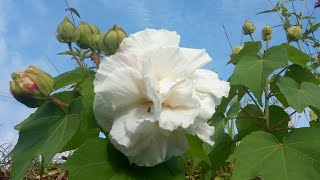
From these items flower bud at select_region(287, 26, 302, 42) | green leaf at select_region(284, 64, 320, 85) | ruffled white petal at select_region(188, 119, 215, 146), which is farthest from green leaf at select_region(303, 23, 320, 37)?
ruffled white petal at select_region(188, 119, 215, 146)

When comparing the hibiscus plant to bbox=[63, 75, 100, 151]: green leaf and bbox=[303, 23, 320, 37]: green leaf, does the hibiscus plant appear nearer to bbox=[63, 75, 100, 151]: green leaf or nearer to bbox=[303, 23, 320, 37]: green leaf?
bbox=[63, 75, 100, 151]: green leaf

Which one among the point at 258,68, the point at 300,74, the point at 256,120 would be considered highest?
the point at 258,68

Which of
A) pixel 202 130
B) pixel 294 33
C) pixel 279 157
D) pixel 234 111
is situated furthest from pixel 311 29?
pixel 202 130

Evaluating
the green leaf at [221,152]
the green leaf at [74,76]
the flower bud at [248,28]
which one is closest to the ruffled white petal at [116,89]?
the green leaf at [74,76]

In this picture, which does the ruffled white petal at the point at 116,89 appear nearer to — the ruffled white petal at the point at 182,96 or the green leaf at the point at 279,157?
the ruffled white petal at the point at 182,96

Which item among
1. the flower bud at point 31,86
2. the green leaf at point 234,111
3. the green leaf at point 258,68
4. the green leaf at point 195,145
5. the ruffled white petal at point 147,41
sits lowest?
the green leaf at point 234,111

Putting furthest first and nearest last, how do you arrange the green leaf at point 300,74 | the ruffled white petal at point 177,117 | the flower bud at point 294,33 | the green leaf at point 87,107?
the flower bud at point 294,33, the green leaf at point 300,74, the green leaf at point 87,107, the ruffled white petal at point 177,117

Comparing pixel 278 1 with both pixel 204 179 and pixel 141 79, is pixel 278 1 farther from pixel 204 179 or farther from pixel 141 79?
pixel 141 79

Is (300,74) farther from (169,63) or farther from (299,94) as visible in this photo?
(169,63)
